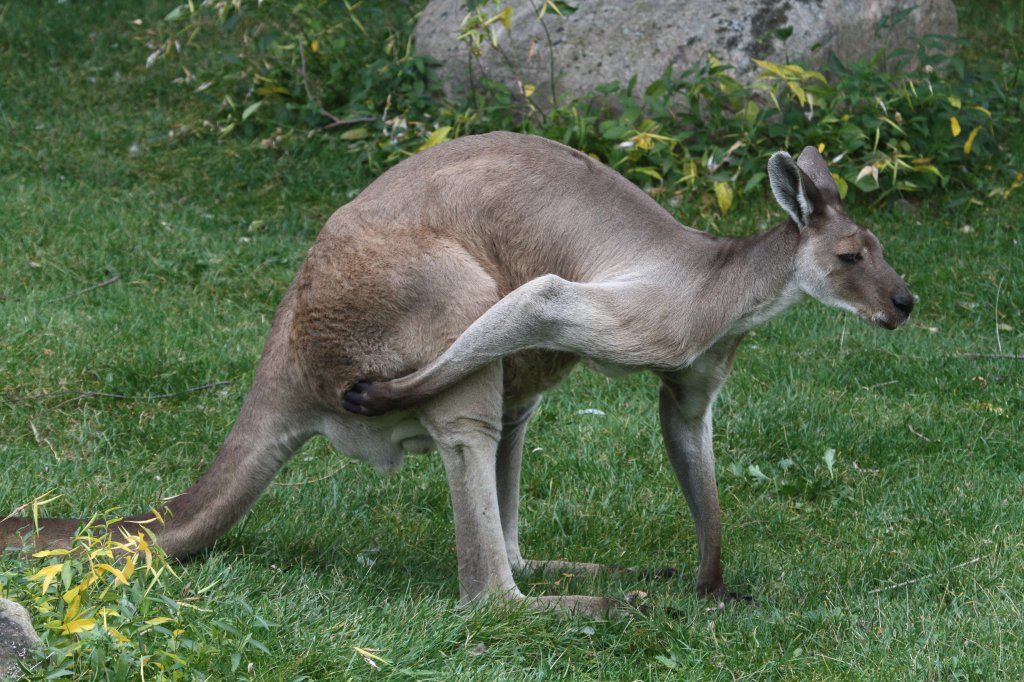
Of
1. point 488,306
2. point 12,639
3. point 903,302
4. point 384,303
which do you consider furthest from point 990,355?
point 12,639

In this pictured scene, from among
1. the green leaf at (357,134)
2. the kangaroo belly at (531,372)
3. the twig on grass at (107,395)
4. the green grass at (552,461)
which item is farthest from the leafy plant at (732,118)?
the kangaroo belly at (531,372)

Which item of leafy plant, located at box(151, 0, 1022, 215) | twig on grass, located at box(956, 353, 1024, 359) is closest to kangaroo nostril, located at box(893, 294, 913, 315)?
twig on grass, located at box(956, 353, 1024, 359)

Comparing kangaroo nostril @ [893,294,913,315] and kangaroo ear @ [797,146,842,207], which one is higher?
kangaroo ear @ [797,146,842,207]

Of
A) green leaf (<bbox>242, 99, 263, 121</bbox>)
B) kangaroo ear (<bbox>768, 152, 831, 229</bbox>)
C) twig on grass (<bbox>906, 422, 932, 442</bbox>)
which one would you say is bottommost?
twig on grass (<bbox>906, 422, 932, 442</bbox>)

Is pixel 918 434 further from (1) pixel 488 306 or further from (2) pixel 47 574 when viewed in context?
(2) pixel 47 574

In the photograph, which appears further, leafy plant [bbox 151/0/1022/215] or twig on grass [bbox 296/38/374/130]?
twig on grass [bbox 296/38/374/130]

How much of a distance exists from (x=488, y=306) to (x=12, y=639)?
5.41 feet

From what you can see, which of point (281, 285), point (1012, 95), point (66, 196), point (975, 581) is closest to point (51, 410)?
point (281, 285)

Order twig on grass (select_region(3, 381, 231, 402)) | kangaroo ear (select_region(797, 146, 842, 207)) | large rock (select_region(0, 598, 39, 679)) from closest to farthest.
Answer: large rock (select_region(0, 598, 39, 679)) → kangaroo ear (select_region(797, 146, 842, 207)) → twig on grass (select_region(3, 381, 231, 402))

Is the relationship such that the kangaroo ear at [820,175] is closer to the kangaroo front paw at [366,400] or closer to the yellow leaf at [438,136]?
the kangaroo front paw at [366,400]

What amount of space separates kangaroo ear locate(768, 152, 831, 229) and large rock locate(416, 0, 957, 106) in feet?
13.9

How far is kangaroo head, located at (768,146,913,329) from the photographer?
3.73 metres

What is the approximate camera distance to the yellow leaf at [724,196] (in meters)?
7.24

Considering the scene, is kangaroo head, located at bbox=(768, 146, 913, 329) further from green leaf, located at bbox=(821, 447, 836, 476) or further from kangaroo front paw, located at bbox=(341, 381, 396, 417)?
green leaf, located at bbox=(821, 447, 836, 476)
